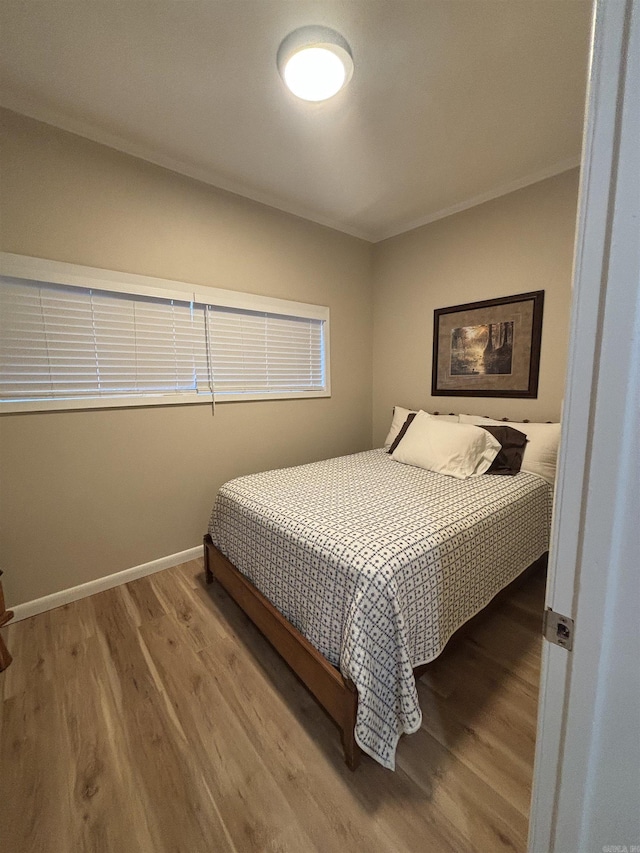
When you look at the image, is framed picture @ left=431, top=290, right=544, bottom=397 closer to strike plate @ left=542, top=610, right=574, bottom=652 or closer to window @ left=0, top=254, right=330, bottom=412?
window @ left=0, top=254, right=330, bottom=412

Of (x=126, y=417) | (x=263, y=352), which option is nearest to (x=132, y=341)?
(x=126, y=417)

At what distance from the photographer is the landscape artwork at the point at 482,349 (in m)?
2.59

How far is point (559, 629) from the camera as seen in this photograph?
482 millimetres

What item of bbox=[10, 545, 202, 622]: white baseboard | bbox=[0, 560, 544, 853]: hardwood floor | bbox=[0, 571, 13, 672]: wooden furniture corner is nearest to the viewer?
bbox=[0, 560, 544, 853]: hardwood floor

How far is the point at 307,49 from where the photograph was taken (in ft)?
4.51

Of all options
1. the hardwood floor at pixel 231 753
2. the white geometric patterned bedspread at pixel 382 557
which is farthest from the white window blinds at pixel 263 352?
the hardwood floor at pixel 231 753

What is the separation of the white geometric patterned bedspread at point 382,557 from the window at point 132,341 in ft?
3.00

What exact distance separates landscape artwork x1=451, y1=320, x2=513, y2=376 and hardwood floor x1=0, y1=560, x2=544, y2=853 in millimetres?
1837

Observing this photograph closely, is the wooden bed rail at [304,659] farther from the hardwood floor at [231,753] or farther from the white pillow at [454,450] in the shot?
the white pillow at [454,450]

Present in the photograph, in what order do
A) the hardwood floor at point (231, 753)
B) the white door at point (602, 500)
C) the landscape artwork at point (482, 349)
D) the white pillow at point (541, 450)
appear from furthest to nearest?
the landscape artwork at point (482, 349)
the white pillow at point (541, 450)
the hardwood floor at point (231, 753)
the white door at point (602, 500)

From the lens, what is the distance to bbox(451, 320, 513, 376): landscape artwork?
2590mm

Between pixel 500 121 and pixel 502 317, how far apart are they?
1204mm

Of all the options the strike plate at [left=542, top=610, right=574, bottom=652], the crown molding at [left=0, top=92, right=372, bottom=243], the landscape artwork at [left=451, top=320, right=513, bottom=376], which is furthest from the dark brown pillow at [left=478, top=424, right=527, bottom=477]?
the crown molding at [left=0, top=92, right=372, bottom=243]

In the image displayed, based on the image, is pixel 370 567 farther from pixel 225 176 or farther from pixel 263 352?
pixel 225 176
